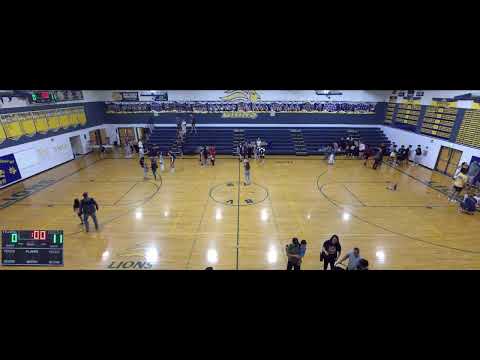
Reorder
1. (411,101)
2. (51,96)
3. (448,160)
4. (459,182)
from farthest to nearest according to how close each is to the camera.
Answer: (411,101)
(51,96)
(448,160)
(459,182)

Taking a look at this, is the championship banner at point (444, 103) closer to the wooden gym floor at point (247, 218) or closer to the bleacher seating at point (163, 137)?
the wooden gym floor at point (247, 218)

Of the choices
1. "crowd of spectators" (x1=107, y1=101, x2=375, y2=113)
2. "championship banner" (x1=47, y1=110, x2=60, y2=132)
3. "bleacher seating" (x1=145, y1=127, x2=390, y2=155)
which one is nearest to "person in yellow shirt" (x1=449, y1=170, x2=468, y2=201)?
"bleacher seating" (x1=145, y1=127, x2=390, y2=155)

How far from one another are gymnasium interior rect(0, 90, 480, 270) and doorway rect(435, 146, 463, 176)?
0.06m

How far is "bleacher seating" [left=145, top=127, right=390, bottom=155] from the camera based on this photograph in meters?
20.6

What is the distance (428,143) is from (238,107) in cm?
1447

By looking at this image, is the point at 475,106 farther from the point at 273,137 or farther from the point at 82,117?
the point at 82,117

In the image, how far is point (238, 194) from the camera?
39.3 feet

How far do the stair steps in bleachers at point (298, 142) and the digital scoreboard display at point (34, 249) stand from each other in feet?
57.8

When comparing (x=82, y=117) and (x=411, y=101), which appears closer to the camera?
(x=411, y=101)

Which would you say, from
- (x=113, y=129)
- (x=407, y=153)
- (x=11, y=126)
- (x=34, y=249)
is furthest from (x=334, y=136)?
(x=11, y=126)

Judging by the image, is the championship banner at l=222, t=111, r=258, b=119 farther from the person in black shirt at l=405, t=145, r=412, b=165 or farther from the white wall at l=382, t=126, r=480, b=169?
the person in black shirt at l=405, t=145, r=412, b=165

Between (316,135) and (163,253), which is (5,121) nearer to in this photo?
(163,253)

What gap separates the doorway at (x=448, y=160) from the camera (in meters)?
14.4
